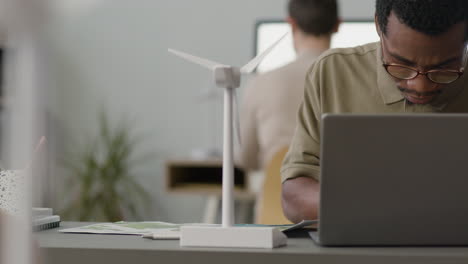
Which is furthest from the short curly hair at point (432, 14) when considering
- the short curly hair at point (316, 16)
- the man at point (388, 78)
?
the short curly hair at point (316, 16)

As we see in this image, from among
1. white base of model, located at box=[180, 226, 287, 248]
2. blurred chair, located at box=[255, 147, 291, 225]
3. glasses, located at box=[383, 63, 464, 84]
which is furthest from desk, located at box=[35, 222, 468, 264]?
blurred chair, located at box=[255, 147, 291, 225]

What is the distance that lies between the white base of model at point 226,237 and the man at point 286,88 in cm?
146

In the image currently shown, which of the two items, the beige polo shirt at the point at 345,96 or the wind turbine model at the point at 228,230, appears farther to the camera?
the beige polo shirt at the point at 345,96

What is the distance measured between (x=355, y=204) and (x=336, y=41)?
124 inches

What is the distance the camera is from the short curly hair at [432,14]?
1.21 m

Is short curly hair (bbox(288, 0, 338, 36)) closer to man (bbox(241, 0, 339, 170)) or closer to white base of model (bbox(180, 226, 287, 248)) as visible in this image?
man (bbox(241, 0, 339, 170))

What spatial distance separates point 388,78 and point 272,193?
1.92ft

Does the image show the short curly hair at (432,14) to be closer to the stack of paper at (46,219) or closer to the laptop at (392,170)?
the laptop at (392,170)

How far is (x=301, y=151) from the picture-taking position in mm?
1526

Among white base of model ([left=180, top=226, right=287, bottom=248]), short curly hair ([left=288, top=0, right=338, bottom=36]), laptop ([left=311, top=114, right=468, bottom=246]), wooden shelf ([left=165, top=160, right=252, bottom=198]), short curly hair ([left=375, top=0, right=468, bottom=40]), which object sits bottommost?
wooden shelf ([left=165, top=160, right=252, bottom=198])

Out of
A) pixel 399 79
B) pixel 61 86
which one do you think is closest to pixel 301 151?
pixel 399 79

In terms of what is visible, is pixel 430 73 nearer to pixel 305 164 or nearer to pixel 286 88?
pixel 305 164

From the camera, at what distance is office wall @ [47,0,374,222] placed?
14.6 ft

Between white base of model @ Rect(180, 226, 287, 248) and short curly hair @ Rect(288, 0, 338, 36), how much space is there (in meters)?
1.66
